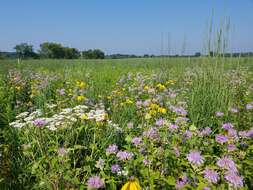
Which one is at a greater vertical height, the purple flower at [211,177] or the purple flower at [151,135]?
the purple flower at [151,135]

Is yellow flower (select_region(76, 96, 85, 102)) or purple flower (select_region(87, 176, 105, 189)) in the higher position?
yellow flower (select_region(76, 96, 85, 102))

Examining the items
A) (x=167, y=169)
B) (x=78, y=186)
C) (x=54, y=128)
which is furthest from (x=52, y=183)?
(x=167, y=169)

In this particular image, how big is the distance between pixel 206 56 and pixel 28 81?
322 centimetres

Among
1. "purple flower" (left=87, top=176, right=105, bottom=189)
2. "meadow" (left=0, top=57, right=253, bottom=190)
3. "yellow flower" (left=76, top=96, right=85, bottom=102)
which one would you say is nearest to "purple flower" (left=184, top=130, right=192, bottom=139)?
"meadow" (left=0, top=57, right=253, bottom=190)

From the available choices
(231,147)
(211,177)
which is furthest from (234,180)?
(231,147)

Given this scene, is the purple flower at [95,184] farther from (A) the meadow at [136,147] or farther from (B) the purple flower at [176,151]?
(B) the purple flower at [176,151]

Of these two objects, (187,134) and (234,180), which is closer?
(234,180)

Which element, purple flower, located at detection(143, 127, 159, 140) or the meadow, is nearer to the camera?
the meadow

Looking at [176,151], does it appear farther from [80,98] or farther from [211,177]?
[80,98]

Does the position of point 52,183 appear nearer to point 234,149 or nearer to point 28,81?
point 234,149

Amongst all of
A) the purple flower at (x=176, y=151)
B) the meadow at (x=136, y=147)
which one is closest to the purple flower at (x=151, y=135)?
the meadow at (x=136, y=147)

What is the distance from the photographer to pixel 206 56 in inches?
135

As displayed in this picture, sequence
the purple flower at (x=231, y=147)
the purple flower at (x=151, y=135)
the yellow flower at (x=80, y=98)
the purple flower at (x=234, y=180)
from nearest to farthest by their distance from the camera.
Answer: the purple flower at (x=234, y=180) < the purple flower at (x=231, y=147) < the purple flower at (x=151, y=135) < the yellow flower at (x=80, y=98)

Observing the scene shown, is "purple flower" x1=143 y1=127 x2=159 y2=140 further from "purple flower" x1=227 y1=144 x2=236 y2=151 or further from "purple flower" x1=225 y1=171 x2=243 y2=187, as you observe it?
"purple flower" x1=225 y1=171 x2=243 y2=187
